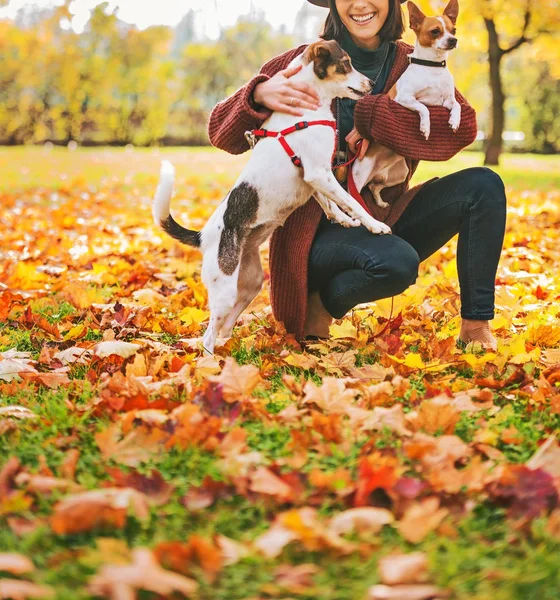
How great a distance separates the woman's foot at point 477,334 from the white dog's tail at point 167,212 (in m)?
1.28

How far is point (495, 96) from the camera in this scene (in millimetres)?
17047

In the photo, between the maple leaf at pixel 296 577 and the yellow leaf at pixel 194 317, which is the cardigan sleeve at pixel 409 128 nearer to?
Result: the yellow leaf at pixel 194 317

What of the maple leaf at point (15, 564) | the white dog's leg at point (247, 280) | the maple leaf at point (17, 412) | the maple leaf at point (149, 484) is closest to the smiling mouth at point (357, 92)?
the white dog's leg at point (247, 280)

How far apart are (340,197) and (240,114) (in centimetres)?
60

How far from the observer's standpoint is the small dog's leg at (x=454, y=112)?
335 centimetres

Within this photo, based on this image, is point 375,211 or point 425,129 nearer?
point 425,129

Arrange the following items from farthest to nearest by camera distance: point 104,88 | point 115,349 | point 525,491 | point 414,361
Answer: point 104,88
point 115,349
point 414,361
point 525,491

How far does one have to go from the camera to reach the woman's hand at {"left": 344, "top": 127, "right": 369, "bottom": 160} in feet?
10.8

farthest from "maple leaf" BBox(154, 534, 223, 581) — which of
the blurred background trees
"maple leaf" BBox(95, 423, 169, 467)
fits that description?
the blurred background trees

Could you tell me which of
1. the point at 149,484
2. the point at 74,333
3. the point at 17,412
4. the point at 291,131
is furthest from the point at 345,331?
the point at 149,484

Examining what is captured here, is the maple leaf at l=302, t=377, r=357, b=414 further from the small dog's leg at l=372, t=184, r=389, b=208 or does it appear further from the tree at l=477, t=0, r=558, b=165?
the tree at l=477, t=0, r=558, b=165

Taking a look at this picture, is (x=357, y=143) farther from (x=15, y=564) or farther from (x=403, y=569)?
(x=15, y=564)

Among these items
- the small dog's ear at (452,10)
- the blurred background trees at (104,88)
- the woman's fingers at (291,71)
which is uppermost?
the small dog's ear at (452,10)

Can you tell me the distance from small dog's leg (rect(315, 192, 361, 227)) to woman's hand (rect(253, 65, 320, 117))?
38cm
